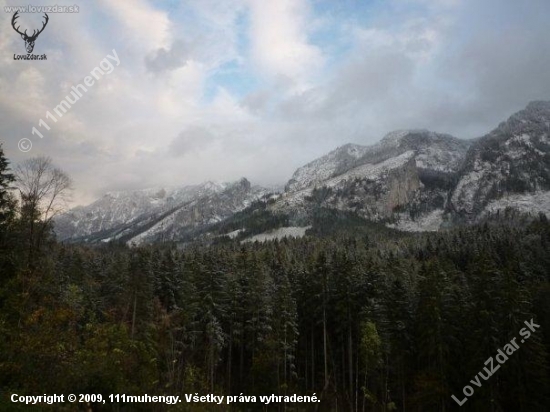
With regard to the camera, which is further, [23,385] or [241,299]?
[241,299]

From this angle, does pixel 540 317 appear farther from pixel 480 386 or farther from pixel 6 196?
pixel 6 196

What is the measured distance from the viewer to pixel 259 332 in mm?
49375

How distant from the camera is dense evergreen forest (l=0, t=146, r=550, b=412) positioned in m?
19.7

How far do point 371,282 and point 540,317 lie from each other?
862 inches

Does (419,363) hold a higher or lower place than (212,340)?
lower

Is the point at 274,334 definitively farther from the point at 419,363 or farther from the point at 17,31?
the point at 17,31

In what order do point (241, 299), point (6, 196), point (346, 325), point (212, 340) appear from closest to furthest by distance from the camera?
point (6, 196) < point (212, 340) < point (346, 325) < point (241, 299)

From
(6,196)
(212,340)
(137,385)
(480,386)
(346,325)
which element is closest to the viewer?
(137,385)

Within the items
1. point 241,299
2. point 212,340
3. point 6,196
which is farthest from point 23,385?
point 241,299

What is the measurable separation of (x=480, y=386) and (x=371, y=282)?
17.4 m

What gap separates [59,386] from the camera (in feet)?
57.7

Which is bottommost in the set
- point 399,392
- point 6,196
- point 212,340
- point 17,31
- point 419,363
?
point 399,392

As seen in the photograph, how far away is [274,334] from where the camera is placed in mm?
43625

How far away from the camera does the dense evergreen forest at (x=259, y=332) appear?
64.6ft
